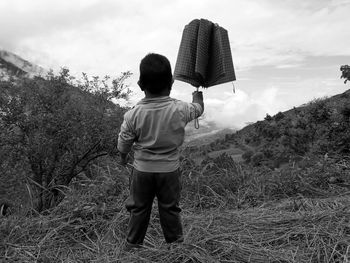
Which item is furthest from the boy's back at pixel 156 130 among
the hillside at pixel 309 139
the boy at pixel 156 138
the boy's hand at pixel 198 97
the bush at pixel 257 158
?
the bush at pixel 257 158

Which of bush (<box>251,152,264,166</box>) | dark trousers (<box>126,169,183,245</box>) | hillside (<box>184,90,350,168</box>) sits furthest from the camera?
bush (<box>251,152,264,166</box>)

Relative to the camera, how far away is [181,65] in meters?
3.21

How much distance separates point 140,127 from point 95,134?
4706 mm

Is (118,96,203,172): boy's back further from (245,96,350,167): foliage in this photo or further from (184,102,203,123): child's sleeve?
(245,96,350,167): foliage

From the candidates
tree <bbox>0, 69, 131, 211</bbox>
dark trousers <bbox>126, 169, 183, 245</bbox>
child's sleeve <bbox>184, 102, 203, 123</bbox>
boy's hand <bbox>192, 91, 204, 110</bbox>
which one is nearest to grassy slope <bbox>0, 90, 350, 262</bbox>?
dark trousers <bbox>126, 169, 183, 245</bbox>

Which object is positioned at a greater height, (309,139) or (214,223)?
(309,139)

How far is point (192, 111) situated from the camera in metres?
3.10

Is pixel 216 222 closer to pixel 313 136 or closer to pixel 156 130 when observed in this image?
pixel 156 130

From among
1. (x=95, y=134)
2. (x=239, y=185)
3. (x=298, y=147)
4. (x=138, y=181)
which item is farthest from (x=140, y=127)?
(x=298, y=147)

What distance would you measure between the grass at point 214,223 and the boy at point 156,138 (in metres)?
0.38

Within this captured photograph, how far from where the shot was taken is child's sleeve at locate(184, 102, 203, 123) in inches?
121

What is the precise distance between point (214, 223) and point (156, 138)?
1.36 metres

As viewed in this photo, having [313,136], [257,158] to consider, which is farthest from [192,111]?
[313,136]

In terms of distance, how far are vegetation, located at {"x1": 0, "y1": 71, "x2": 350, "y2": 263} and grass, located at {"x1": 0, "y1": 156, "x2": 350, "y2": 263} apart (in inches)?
0.4
